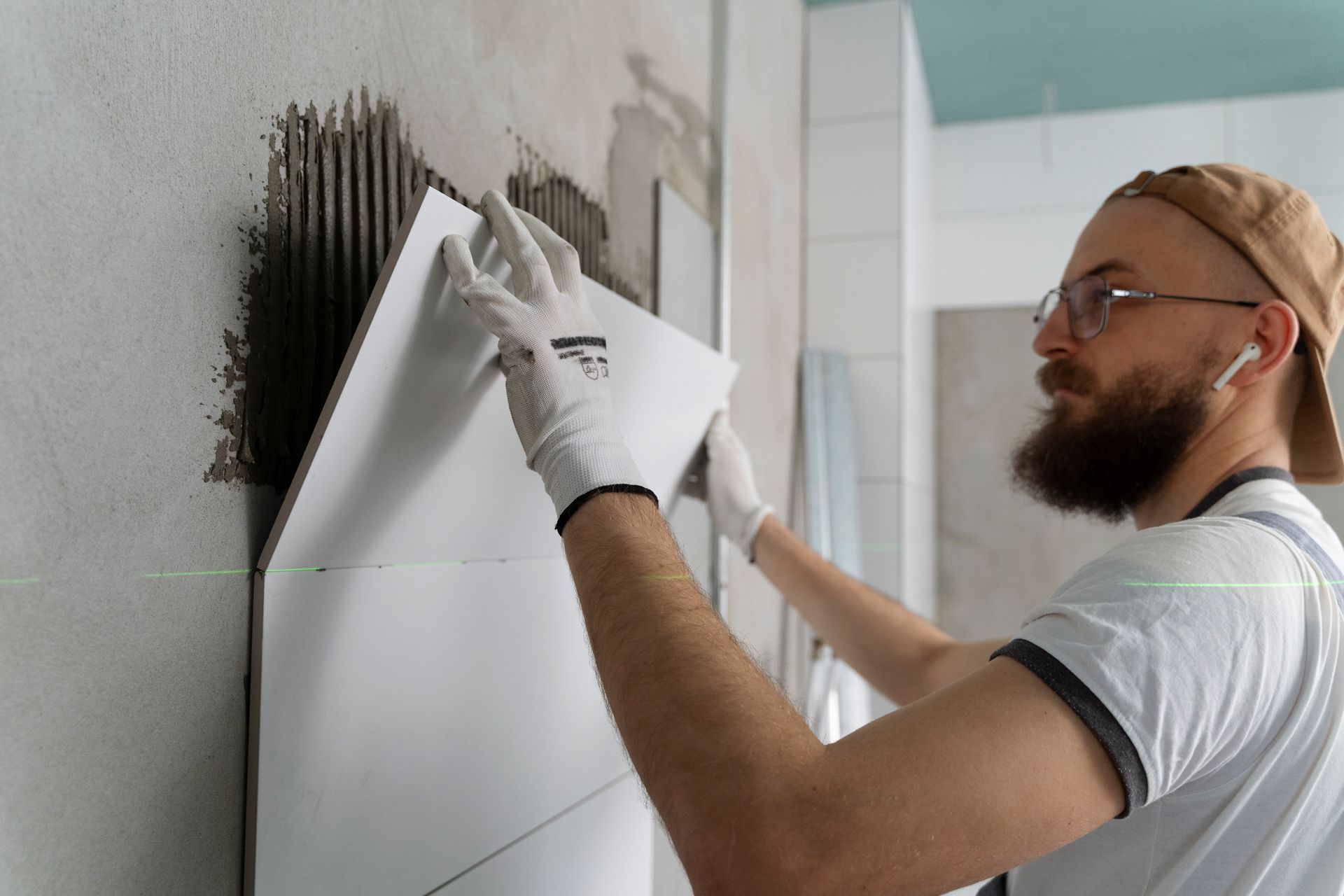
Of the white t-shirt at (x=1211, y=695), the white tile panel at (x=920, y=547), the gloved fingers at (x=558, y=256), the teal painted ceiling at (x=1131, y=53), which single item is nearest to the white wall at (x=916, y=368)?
the white tile panel at (x=920, y=547)

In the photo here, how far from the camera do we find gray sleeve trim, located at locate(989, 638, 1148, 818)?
0.54 meters

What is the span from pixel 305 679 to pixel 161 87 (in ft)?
1.32

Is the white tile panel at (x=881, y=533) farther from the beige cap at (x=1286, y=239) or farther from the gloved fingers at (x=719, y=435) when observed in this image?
the beige cap at (x=1286, y=239)

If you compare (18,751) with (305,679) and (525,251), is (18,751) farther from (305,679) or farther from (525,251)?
(525,251)

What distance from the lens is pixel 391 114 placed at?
28.2 inches

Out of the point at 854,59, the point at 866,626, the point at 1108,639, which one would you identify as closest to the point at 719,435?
the point at 866,626

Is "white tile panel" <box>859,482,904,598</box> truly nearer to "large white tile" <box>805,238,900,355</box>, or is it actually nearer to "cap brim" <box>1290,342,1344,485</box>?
"large white tile" <box>805,238,900,355</box>

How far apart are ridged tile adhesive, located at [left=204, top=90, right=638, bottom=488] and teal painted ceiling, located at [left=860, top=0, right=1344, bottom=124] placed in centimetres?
109

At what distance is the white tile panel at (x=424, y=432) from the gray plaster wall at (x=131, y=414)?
0.18ft

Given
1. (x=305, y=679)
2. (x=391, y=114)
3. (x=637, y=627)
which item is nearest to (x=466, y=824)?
(x=305, y=679)

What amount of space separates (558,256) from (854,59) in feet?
5.70

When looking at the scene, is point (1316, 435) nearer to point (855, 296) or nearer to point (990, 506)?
point (990, 506)

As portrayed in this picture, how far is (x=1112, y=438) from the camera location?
3.12 ft

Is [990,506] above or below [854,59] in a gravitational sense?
below
